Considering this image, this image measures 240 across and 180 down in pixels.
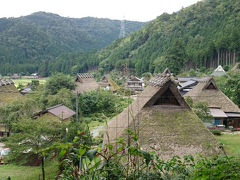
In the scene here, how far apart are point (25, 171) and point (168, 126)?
28.1 ft

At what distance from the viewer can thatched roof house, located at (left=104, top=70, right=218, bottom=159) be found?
29.8 ft

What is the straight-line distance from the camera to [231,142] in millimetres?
14898

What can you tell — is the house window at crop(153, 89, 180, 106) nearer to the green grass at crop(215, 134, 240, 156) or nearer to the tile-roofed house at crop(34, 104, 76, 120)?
the green grass at crop(215, 134, 240, 156)

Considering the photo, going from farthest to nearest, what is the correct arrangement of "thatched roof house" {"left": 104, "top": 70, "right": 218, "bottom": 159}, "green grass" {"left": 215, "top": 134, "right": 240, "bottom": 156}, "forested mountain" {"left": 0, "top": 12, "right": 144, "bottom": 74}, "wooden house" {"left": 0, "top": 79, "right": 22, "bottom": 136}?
"forested mountain" {"left": 0, "top": 12, "right": 144, "bottom": 74}, "wooden house" {"left": 0, "top": 79, "right": 22, "bottom": 136}, "green grass" {"left": 215, "top": 134, "right": 240, "bottom": 156}, "thatched roof house" {"left": 104, "top": 70, "right": 218, "bottom": 159}

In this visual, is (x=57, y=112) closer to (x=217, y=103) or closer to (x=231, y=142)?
(x=231, y=142)

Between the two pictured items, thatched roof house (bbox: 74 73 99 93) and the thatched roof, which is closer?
the thatched roof

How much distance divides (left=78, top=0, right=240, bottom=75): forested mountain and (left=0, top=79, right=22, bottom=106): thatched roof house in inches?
733

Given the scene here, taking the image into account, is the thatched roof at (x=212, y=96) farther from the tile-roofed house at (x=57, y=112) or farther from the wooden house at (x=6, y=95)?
the wooden house at (x=6, y=95)

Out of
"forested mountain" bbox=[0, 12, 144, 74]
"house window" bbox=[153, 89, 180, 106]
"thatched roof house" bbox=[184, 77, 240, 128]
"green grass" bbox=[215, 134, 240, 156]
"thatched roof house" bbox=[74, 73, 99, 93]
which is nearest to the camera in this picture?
"house window" bbox=[153, 89, 180, 106]

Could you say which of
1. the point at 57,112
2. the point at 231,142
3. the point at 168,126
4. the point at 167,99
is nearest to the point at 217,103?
the point at 231,142

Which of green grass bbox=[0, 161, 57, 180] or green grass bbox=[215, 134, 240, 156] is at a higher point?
green grass bbox=[215, 134, 240, 156]

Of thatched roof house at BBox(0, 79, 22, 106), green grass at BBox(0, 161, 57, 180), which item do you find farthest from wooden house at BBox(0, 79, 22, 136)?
green grass at BBox(0, 161, 57, 180)

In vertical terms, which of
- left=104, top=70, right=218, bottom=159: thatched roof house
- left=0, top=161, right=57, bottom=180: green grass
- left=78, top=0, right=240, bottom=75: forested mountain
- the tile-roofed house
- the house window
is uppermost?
left=78, top=0, right=240, bottom=75: forested mountain

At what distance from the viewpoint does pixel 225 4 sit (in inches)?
2953
